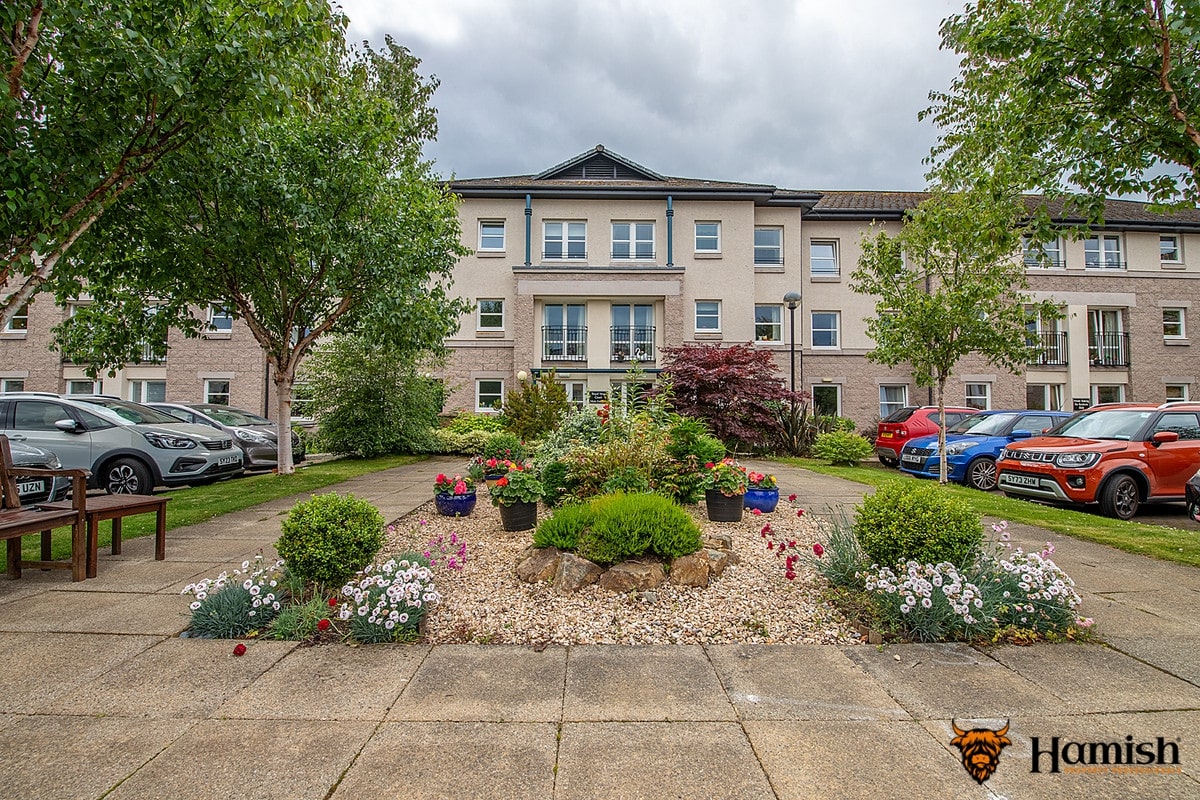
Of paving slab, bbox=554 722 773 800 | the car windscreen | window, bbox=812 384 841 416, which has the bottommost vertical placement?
paving slab, bbox=554 722 773 800

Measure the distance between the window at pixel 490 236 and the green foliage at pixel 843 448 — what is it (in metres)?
14.1

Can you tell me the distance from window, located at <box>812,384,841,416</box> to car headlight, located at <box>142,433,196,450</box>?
65.4 feet

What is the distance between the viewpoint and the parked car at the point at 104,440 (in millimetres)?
9070

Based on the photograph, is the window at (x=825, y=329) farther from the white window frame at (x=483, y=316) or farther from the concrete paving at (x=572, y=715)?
the concrete paving at (x=572, y=715)

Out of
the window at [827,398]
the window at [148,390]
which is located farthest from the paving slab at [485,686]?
the window at [148,390]

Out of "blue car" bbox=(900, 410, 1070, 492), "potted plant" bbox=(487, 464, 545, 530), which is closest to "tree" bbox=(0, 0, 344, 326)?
"potted plant" bbox=(487, 464, 545, 530)

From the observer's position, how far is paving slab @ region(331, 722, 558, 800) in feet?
6.53

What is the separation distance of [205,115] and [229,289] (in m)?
6.15

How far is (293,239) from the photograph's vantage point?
32.7 ft

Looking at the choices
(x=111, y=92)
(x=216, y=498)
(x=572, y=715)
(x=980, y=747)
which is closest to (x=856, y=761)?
(x=980, y=747)

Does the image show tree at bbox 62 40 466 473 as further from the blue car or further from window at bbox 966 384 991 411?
window at bbox 966 384 991 411

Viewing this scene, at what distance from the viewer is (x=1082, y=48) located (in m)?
5.22

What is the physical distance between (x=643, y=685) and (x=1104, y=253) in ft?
97.9

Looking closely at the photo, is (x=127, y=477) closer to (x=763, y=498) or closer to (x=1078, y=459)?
(x=763, y=498)
